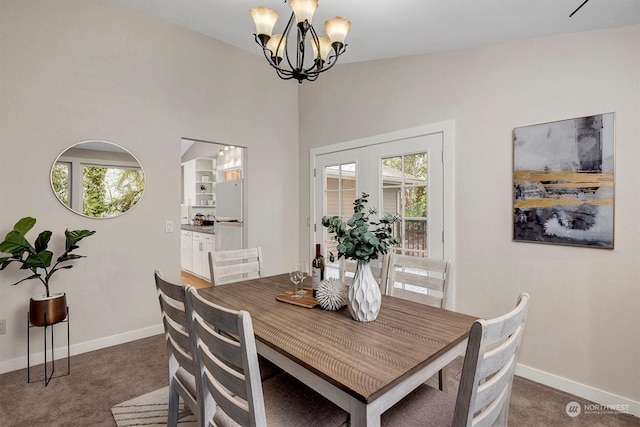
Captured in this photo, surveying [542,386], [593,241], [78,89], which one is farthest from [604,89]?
[78,89]

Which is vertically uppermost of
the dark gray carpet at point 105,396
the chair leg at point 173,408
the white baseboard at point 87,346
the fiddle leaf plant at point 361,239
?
the fiddle leaf plant at point 361,239

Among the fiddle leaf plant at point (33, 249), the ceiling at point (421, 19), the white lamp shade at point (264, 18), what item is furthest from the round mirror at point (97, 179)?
the white lamp shade at point (264, 18)

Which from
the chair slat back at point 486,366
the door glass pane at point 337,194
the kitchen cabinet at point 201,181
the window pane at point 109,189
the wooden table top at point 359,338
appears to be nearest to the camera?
the chair slat back at point 486,366

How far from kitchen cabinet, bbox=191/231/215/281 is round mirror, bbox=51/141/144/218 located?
89.8 inches

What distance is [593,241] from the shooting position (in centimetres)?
197

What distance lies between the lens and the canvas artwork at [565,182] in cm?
192

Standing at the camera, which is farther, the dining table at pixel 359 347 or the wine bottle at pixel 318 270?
the wine bottle at pixel 318 270

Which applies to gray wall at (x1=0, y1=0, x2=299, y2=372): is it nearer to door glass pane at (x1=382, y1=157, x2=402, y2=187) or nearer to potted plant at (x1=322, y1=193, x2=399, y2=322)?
door glass pane at (x1=382, y1=157, x2=402, y2=187)

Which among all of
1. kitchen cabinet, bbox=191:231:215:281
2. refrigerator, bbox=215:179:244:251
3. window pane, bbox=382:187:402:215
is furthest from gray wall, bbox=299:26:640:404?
kitchen cabinet, bbox=191:231:215:281

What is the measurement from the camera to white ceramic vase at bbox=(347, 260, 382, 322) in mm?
1374

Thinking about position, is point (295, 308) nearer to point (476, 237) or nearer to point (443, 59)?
point (476, 237)

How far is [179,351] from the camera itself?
1.36m

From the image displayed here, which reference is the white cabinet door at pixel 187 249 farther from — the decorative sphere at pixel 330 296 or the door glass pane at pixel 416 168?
the decorative sphere at pixel 330 296

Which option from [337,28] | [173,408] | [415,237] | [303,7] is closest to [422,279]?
[415,237]
